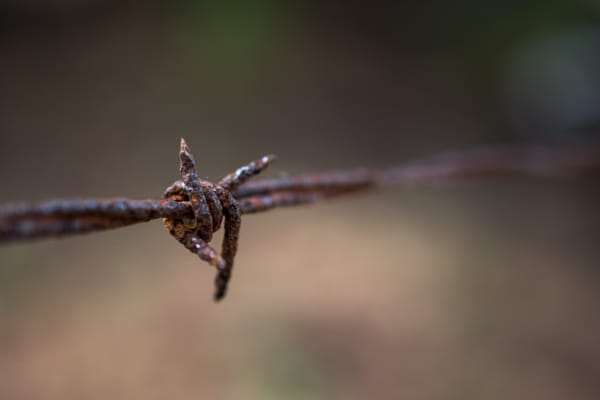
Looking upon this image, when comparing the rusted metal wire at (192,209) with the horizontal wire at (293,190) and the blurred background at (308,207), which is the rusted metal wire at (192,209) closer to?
the horizontal wire at (293,190)

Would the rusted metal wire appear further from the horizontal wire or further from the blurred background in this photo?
the blurred background

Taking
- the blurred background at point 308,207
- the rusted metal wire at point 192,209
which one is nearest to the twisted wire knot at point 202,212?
the rusted metal wire at point 192,209

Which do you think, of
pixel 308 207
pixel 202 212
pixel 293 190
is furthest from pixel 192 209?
pixel 308 207

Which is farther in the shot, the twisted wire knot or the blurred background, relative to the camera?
the blurred background

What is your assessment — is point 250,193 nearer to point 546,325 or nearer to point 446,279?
point 446,279

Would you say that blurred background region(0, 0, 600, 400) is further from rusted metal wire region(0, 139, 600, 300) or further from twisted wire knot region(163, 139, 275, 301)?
twisted wire knot region(163, 139, 275, 301)

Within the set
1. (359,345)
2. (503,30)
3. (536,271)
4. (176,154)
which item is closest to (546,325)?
(536,271)

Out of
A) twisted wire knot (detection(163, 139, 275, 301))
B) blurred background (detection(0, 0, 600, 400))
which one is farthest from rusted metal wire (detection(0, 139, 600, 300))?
blurred background (detection(0, 0, 600, 400))
